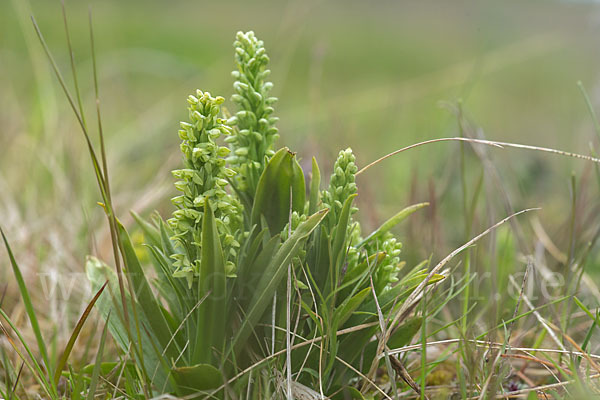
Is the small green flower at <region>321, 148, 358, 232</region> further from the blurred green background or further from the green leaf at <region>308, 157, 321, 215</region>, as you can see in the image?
the blurred green background

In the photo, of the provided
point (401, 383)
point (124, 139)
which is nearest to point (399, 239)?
point (401, 383)

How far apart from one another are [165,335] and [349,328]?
42cm

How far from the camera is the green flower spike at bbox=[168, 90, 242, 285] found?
112cm

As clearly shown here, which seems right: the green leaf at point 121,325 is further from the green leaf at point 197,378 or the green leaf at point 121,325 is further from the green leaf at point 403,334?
the green leaf at point 403,334

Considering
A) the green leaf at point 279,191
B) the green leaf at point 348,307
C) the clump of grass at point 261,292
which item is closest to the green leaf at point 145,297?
the clump of grass at point 261,292

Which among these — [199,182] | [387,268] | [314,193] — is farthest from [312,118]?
[199,182]

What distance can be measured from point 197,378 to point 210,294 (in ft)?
0.57

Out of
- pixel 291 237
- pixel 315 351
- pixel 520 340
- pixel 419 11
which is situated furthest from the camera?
pixel 419 11

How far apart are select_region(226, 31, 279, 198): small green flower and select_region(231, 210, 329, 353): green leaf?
22 cm

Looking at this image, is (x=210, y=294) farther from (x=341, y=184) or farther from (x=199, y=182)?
(x=341, y=184)

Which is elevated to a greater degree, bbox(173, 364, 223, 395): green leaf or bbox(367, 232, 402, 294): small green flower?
bbox(367, 232, 402, 294): small green flower

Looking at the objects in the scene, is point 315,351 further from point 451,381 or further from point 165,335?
point 451,381

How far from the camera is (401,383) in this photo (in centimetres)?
139

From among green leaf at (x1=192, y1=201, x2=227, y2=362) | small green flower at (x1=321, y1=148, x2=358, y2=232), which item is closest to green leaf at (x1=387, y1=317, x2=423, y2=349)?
small green flower at (x1=321, y1=148, x2=358, y2=232)
